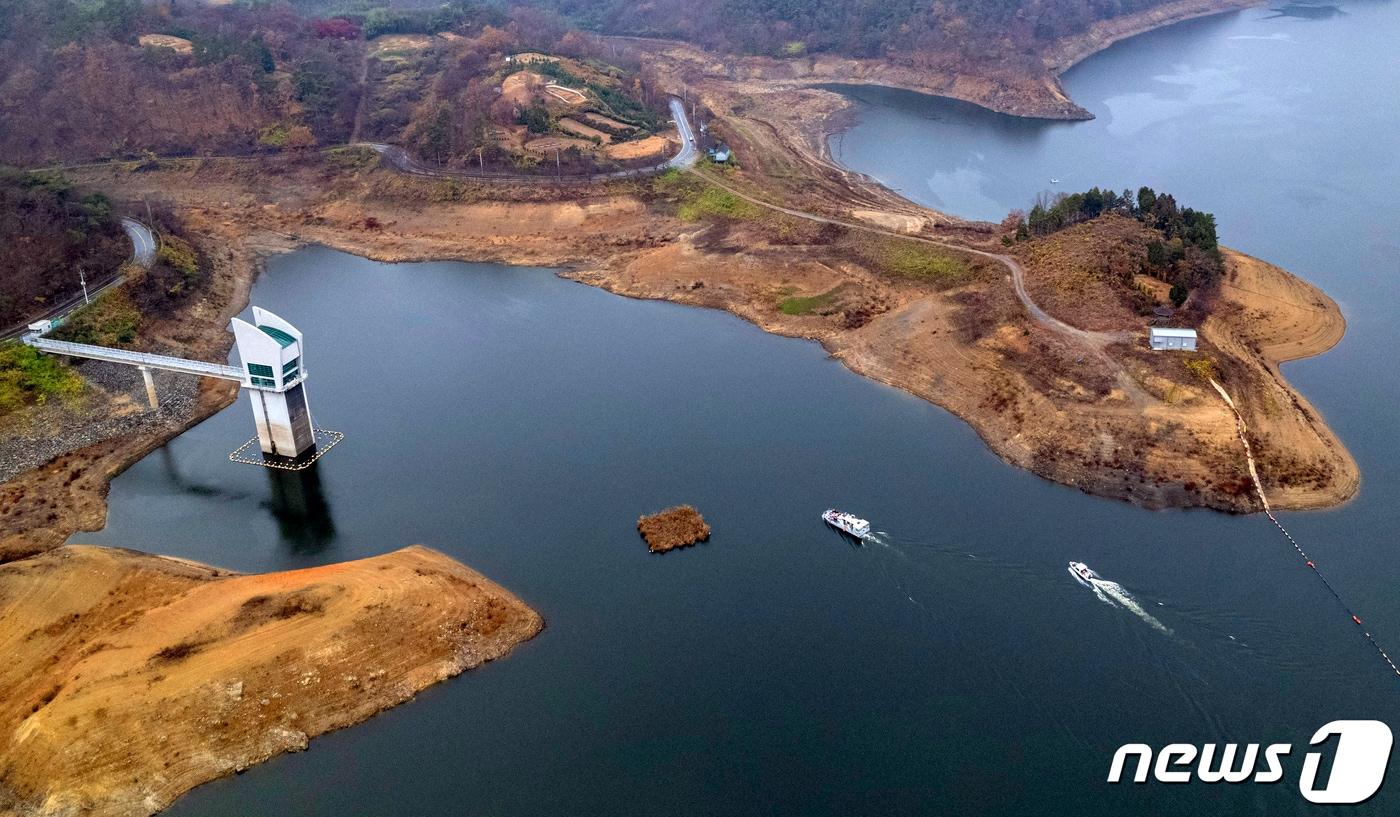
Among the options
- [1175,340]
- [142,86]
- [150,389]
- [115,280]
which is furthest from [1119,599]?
[142,86]

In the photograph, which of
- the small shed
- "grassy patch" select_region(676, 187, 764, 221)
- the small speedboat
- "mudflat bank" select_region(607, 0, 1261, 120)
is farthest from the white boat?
"mudflat bank" select_region(607, 0, 1261, 120)

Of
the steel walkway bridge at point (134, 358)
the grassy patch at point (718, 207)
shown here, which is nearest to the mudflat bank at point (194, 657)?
the steel walkway bridge at point (134, 358)

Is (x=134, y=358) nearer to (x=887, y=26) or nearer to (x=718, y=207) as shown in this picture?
(x=718, y=207)

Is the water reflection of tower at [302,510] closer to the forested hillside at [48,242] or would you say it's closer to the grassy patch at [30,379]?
the grassy patch at [30,379]

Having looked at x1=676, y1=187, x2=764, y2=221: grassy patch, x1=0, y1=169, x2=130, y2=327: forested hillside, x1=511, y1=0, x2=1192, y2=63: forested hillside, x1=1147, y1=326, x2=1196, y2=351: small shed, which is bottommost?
x1=1147, y1=326, x2=1196, y2=351: small shed

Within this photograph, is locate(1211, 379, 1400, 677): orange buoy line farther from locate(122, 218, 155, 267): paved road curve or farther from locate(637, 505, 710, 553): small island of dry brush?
locate(122, 218, 155, 267): paved road curve

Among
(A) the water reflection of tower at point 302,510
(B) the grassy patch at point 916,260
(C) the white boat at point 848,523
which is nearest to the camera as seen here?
(C) the white boat at point 848,523
